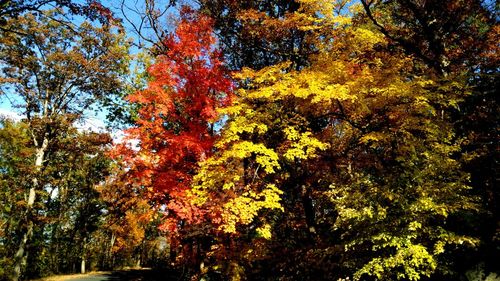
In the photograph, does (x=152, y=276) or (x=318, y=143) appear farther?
(x=152, y=276)

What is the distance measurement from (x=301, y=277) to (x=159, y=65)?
10020 millimetres

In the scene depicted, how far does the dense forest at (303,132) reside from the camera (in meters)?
7.77

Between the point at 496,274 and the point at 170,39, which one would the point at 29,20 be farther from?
the point at 496,274

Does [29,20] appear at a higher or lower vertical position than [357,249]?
higher

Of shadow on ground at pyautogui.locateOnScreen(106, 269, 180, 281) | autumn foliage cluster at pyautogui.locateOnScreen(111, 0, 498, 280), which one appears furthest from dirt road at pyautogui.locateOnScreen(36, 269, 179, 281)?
autumn foliage cluster at pyautogui.locateOnScreen(111, 0, 498, 280)

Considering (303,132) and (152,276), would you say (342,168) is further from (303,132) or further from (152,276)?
(152,276)

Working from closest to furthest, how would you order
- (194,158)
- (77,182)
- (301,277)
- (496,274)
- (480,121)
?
(496,274), (480,121), (301,277), (194,158), (77,182)

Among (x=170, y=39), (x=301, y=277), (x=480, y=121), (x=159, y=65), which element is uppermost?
(x=170, y=39)

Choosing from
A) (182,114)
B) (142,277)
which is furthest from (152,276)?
(182,114)

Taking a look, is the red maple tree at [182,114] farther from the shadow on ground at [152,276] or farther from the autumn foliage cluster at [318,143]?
the shadow on ground at [152,276]

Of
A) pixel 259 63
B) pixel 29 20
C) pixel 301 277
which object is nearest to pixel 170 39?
pixel 259 63

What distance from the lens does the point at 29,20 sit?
16.9 m

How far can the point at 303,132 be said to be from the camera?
1159cm

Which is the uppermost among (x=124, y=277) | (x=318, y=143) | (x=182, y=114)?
(x=182, y=114)
